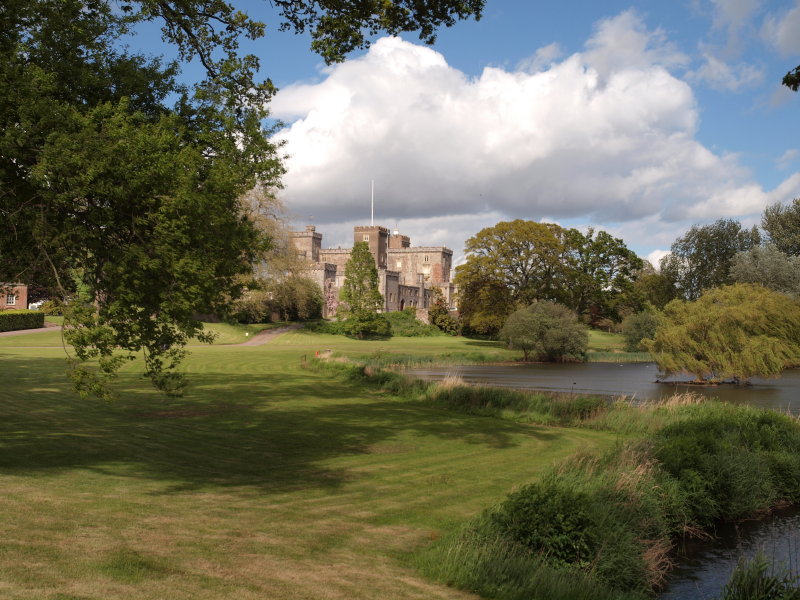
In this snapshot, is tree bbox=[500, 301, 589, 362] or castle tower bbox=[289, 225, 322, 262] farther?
castle tower bbox=[289, 225, 322, 262]

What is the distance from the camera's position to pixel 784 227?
7281 cm

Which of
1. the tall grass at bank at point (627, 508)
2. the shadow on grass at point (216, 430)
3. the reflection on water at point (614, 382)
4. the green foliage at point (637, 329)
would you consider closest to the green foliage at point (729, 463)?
the tall grass at bank at point (627, 508)

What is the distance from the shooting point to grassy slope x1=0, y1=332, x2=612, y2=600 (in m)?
7.59

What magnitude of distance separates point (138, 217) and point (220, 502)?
454cm

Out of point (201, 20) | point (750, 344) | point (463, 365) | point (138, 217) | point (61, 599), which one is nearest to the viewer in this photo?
point (61, 599)

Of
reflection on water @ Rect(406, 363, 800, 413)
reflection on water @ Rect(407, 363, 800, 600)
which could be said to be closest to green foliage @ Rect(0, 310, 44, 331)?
reflection on water @ Rect(406, 363, 800, 413)

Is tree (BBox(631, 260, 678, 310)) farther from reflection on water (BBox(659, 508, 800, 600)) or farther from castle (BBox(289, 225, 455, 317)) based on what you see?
reflection on water (BBox(659, 508, 800, 600))

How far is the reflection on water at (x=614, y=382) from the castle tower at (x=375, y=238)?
239 ft

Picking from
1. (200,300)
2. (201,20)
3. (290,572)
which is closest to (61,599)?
(290,572)

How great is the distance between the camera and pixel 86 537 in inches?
324

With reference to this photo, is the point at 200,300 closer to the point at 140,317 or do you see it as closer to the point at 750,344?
the point at 140,317

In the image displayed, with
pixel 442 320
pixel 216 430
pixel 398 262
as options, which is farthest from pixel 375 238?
pixel 216 430

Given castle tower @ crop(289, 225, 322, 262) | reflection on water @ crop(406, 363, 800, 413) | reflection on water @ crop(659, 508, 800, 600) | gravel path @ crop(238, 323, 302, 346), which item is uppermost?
castle tower @ crop(289, 225, 322, 262)

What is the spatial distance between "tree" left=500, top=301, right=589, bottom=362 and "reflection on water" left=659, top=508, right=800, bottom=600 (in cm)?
3983
